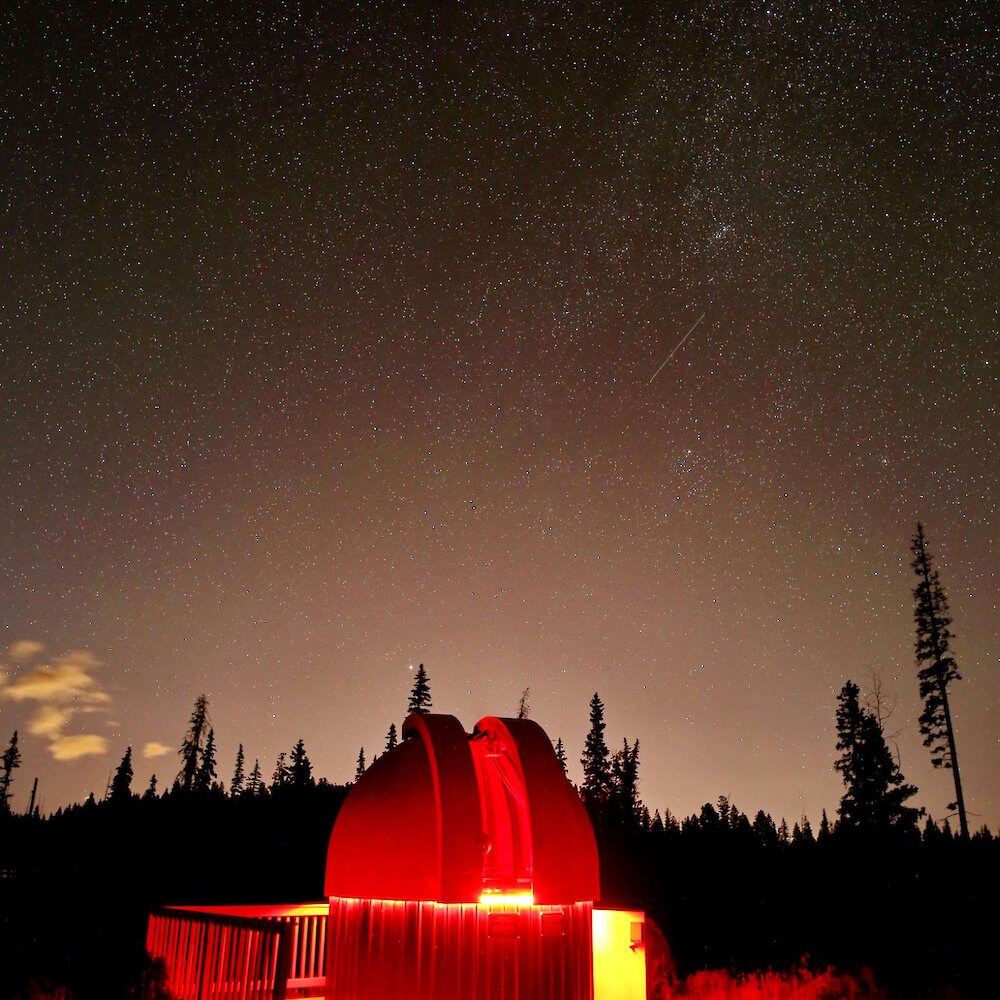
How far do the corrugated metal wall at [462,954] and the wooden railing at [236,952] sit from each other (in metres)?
0.89

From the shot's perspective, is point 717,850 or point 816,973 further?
point 717,850

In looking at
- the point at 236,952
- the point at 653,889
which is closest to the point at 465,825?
the point at 236,952

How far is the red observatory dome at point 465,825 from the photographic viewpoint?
9.71 metres

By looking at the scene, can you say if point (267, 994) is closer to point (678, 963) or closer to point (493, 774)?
point (493, 774)

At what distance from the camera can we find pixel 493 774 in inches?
428

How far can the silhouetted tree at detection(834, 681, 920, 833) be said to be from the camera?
127 feet

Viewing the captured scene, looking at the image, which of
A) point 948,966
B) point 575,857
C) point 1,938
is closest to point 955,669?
point 948,966

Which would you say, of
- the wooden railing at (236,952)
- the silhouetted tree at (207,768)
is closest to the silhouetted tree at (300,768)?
the silhouetted tree at (207,768)

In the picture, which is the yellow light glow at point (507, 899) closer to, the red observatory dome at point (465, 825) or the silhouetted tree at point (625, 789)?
the red observatory dome at point (465, 825)

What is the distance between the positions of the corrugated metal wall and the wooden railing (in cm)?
89

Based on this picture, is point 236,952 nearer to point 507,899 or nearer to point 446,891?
point 446,891

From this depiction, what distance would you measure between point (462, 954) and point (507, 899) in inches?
27.1

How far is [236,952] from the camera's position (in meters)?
9.94

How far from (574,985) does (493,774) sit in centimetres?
233
